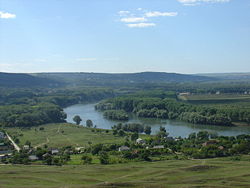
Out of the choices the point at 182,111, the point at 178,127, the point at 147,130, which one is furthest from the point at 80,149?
the point at 182,111

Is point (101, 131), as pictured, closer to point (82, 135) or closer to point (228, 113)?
point (82, 135)

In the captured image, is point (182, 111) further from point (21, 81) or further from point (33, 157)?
point (21, 81)

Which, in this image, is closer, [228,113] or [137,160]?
[137,160]

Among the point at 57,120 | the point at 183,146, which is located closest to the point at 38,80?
the point at 57,120

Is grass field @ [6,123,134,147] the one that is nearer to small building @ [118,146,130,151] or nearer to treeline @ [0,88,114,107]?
small building @ [118,146,130,151]

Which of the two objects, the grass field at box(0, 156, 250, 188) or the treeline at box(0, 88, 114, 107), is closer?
the grass field at box(0, 156, 250, 188)

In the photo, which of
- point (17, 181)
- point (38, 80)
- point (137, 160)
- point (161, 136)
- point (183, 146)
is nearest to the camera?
point (17, 181)

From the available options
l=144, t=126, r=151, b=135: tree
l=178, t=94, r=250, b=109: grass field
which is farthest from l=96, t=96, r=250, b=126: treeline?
l=144, t=126, r=151, b=135: tree
